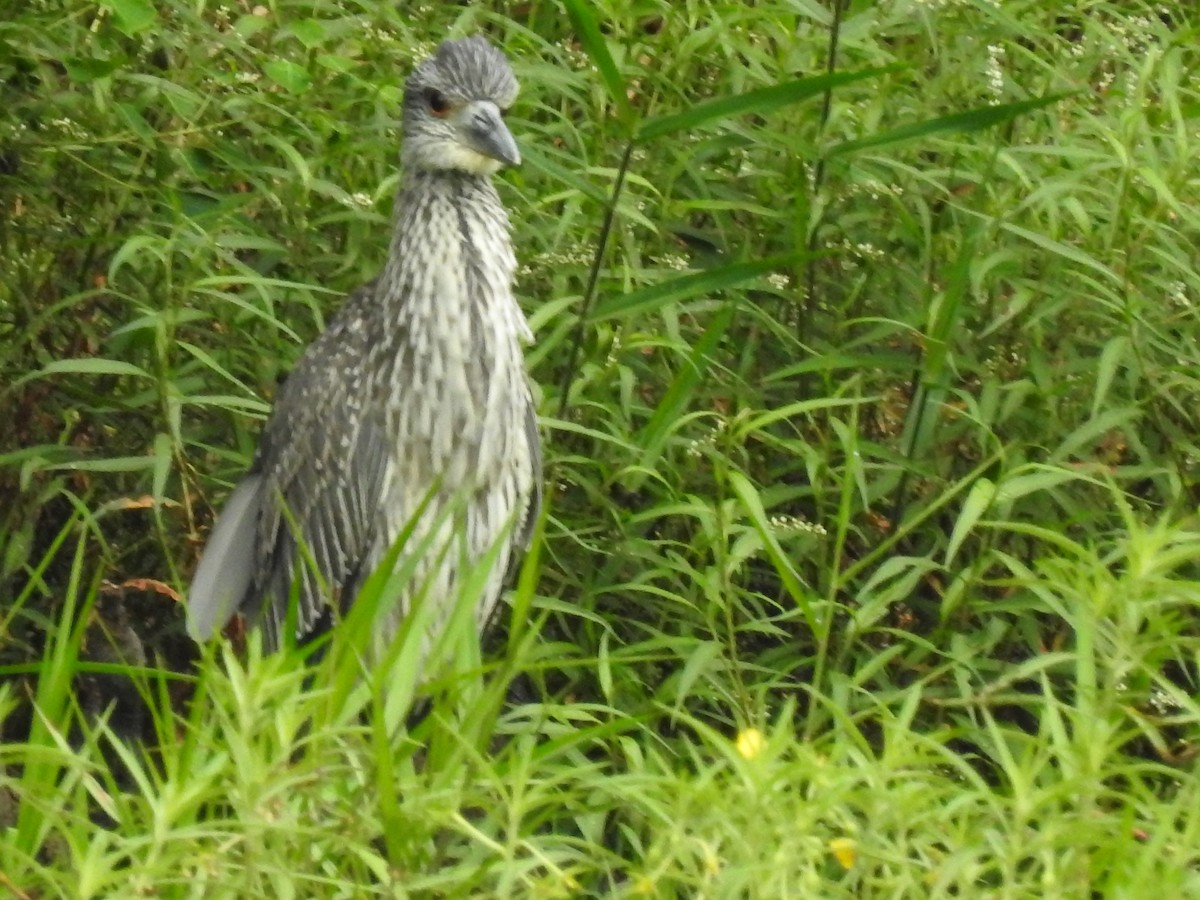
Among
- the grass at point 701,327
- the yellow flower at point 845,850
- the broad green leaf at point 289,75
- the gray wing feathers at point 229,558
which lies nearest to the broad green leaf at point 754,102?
the grass at point 701,327

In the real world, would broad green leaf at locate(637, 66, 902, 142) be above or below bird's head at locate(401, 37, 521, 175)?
above

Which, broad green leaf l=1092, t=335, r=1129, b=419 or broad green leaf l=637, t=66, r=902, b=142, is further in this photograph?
broad green leaf l=1092, t=335, r=1129, b=419

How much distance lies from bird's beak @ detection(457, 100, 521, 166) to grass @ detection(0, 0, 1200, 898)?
142 mm

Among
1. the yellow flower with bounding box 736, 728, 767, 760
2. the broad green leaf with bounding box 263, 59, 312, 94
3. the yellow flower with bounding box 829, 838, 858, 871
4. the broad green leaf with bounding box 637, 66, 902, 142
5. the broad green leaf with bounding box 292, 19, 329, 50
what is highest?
the broad green leaf with bounding box 637, 66, 902, 142

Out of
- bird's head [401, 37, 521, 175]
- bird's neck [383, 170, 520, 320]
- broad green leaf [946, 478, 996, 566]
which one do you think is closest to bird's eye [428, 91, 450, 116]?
bird's head [401, 37, 521, 175]

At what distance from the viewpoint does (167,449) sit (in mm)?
3930

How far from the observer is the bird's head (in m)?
4.13

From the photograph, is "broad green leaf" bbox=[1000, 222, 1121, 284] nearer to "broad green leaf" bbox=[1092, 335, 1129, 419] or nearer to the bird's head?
"broad green leaf" bbox=[1092, 335, 1129, 419]

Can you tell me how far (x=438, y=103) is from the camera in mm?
4191

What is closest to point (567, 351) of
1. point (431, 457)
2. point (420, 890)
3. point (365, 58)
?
point (431, 457)

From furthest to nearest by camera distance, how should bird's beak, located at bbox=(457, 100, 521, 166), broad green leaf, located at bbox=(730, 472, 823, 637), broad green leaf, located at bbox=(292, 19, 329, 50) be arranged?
1. broad green leaf, located at bbox=(292, 19, 329, 50)
2. bird's beak, located at bbox=(457, 100, 521, 166)
3. broad green leaf, located at bbox=(730, 472, 823, 637)

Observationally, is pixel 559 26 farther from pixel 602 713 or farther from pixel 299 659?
pixel 299 659

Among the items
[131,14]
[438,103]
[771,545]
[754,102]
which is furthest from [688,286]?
[131,14]

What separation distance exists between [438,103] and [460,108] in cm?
7
